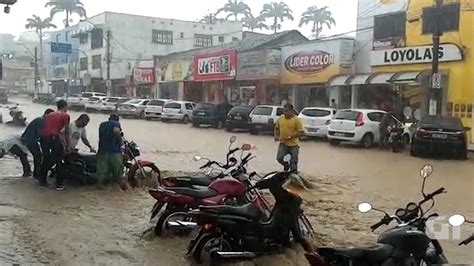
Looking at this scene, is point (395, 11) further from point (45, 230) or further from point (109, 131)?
point (45, 230)

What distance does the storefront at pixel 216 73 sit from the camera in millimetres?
37531

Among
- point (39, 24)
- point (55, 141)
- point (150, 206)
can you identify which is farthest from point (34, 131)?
point (39, 24)

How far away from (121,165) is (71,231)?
3.01 m

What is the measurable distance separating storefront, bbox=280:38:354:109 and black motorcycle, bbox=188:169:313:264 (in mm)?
23748

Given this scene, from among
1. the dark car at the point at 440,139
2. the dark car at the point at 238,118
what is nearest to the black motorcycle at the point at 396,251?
the dark car at the point at 440,139

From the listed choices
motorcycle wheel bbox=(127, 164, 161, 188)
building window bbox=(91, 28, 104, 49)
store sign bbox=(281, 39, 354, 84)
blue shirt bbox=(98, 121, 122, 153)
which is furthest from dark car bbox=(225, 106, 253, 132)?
building window bbox=(91, 28, 104, 49)

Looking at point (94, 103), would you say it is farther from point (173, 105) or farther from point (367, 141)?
point (367, 141)

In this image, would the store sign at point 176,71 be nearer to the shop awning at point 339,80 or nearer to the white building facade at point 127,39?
the white building facade at point 127,39

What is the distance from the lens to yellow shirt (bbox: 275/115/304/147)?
1143 centimetres

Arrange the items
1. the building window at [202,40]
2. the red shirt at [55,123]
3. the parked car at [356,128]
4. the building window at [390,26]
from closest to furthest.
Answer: the red shirt at [55,123] → the parked car at [356,128] → the building window at [390,26] → the building window at [202,40]

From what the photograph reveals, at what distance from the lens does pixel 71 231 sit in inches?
293

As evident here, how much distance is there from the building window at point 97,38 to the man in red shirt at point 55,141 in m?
50.4

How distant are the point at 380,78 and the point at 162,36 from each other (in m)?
38.6

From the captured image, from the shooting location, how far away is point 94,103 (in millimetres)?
42719
